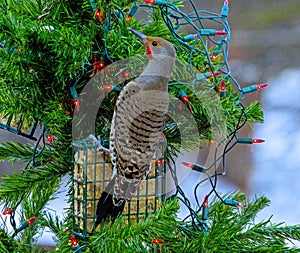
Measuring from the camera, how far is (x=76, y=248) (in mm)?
725

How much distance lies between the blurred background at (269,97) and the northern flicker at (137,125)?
2.42ft

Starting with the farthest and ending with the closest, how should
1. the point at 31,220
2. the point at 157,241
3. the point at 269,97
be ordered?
the point at 269,97, the point at 31,220, the point at 157,241

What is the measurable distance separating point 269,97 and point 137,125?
4.04 ft

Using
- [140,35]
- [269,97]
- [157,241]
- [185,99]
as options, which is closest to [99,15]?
[140,35]

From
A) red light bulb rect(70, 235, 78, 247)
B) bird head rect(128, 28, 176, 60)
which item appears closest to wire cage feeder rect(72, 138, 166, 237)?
red light bulb rect(70, 235, 78, 247)

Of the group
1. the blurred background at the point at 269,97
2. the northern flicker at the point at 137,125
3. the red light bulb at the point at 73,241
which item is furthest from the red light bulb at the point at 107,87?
the blurred background at the point at 269,97

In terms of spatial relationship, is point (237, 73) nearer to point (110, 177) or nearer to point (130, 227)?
point (110, 177)

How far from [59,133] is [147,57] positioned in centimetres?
18

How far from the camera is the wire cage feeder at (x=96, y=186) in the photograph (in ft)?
2.52

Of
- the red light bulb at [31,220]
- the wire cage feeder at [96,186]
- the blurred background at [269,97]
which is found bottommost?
the red light bulb at [31,220]

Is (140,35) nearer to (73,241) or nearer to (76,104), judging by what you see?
Result: (76,104)

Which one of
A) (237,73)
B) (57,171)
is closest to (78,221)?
(57,171)

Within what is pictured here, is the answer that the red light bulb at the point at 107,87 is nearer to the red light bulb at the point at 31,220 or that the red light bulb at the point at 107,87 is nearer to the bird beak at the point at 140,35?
the bird beak at the point at 140,35

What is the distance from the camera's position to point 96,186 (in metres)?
0.81
